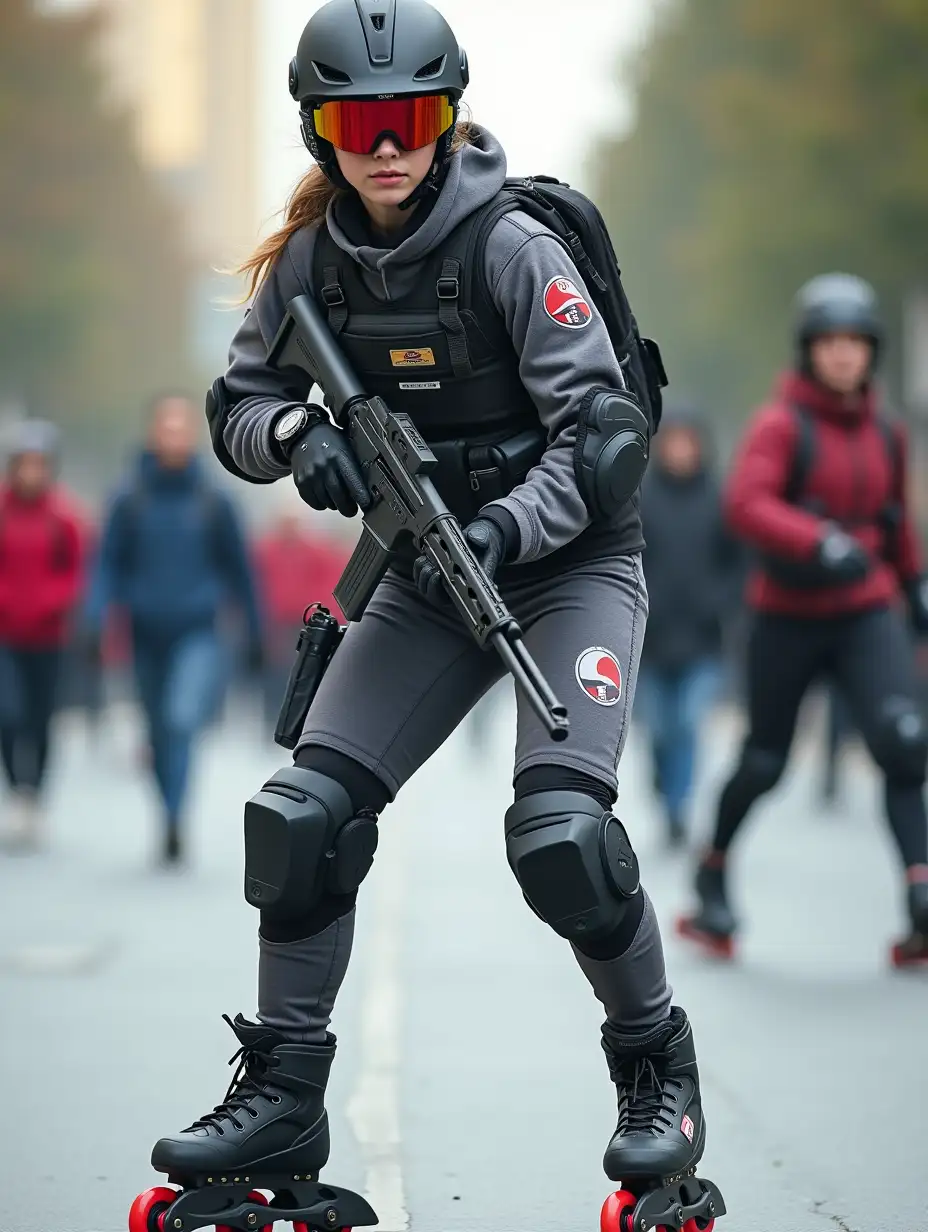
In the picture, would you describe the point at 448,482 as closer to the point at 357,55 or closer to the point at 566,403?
the point at 566,403

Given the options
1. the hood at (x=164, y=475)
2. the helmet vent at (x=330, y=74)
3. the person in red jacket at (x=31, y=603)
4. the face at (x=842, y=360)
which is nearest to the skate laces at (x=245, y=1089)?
the helmet vent at (x=330, y=74)

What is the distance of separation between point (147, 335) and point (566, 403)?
4338 cm

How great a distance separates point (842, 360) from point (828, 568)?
2.32 feet

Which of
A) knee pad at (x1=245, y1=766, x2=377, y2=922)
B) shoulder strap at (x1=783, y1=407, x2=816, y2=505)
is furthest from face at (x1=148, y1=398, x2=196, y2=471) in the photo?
knee pad at (x1=245, y1=766, x2=377, y2=922)

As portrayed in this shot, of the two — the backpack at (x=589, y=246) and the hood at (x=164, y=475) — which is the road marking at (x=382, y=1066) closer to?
the backpack at (x=589, y=246)

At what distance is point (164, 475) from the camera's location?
1031 cm

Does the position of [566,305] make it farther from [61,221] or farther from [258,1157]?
[61,221]

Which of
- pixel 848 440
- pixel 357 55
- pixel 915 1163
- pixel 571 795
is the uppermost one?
pixel 848 440

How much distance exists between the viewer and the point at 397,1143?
4.88 metres

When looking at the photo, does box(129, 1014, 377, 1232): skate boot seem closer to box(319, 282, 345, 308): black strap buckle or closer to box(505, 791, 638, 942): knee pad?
box(505, 791, 638, 942): knee pad

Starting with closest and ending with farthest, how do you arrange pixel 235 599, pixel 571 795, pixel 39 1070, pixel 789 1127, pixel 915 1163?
pixel 571 795 → pixel 915 1163 → pixel 789 1127 → pixel 39 1070 → pixel 235 599

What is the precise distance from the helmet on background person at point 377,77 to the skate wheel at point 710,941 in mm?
3987

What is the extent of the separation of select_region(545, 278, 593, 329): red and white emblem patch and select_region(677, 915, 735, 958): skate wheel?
3.90m

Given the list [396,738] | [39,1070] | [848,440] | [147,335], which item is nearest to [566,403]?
[396,738]
